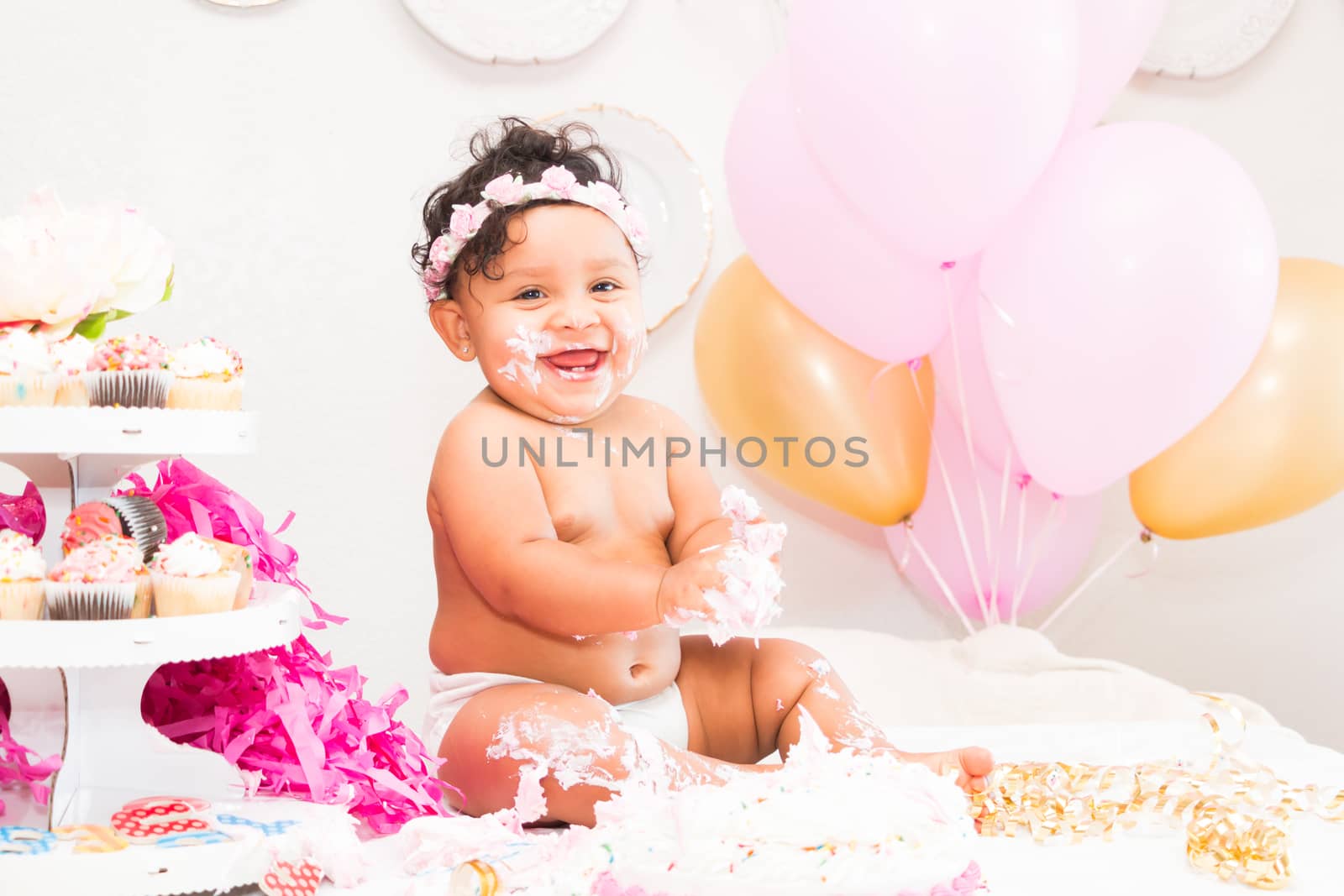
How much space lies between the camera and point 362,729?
99cm

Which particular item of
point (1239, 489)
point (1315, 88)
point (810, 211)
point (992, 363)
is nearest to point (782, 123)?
point (810, 211)

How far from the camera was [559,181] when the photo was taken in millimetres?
1104

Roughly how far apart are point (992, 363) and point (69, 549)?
1121 millimetres

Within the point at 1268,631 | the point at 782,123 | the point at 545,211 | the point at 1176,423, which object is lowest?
the point at 1268,631

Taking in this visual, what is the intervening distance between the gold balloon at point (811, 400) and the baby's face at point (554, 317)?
582 mm

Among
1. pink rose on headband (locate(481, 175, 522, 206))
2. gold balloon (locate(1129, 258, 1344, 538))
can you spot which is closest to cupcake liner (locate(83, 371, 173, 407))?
pink rose on headband (locate(481, 175, 522, 206))

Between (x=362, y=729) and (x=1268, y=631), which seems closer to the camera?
(x=362, y=729)

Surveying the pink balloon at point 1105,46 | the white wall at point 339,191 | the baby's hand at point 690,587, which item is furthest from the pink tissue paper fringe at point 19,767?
the pink balloon at point 1105,46

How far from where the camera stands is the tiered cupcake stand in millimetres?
747

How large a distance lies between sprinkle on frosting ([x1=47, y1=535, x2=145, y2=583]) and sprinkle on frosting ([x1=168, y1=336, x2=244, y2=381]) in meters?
0.13

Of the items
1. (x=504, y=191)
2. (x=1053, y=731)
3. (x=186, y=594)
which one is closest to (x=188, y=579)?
(x=186, y=594)

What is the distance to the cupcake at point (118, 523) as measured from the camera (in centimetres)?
80

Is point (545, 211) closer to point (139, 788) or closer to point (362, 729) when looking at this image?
point (362, 729)

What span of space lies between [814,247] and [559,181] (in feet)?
1.68
